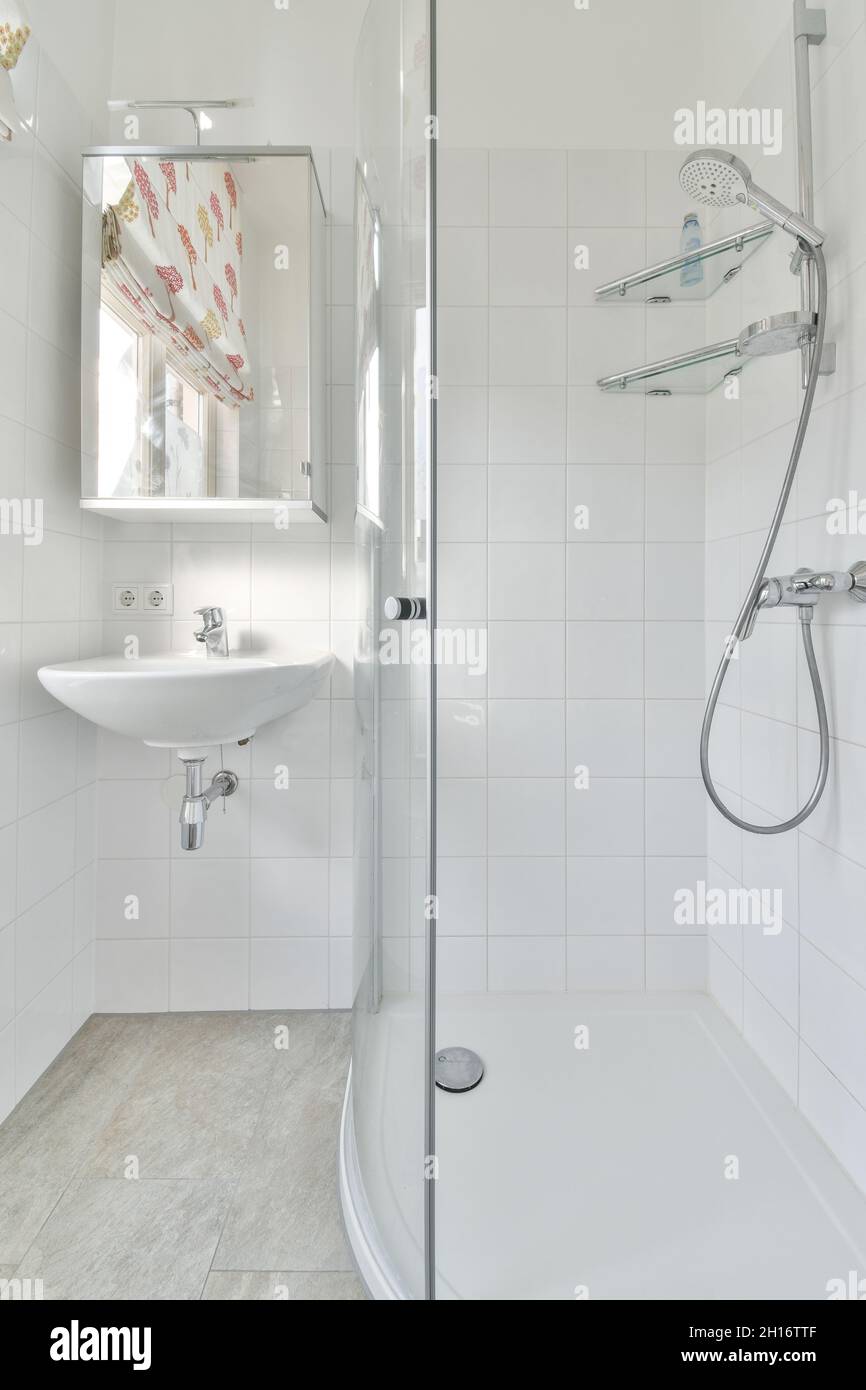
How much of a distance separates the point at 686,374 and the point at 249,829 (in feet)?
4.61

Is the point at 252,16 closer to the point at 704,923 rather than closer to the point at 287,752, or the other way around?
the point at 287,752

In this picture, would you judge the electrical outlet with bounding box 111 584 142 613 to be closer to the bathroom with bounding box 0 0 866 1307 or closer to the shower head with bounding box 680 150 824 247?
the bathroom with bounding box 0 0 866 1307

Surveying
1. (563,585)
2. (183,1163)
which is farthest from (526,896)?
(183,1163)

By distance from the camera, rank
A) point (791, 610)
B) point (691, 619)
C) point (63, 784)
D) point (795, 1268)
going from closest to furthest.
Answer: point (795, 1268)
point (791, 610)
point (63, 784)
point (691, 619)

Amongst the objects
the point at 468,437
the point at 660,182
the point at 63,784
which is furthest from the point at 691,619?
the point at 63,784

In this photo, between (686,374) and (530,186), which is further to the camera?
(530,186)

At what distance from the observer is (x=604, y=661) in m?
1.61

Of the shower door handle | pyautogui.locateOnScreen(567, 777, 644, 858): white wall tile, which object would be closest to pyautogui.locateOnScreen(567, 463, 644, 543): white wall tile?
pyautogui.locateOnScreen(567, 777, 644, 858): white wall tile

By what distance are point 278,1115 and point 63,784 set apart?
81 cm

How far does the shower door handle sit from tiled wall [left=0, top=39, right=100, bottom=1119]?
2.83 feet

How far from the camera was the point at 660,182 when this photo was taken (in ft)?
5.12

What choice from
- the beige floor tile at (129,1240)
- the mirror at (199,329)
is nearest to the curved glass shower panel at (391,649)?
the beige floor tile at (129,1240)

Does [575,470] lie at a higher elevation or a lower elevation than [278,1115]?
higher

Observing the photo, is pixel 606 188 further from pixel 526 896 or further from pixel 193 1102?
pixel 193 1102
